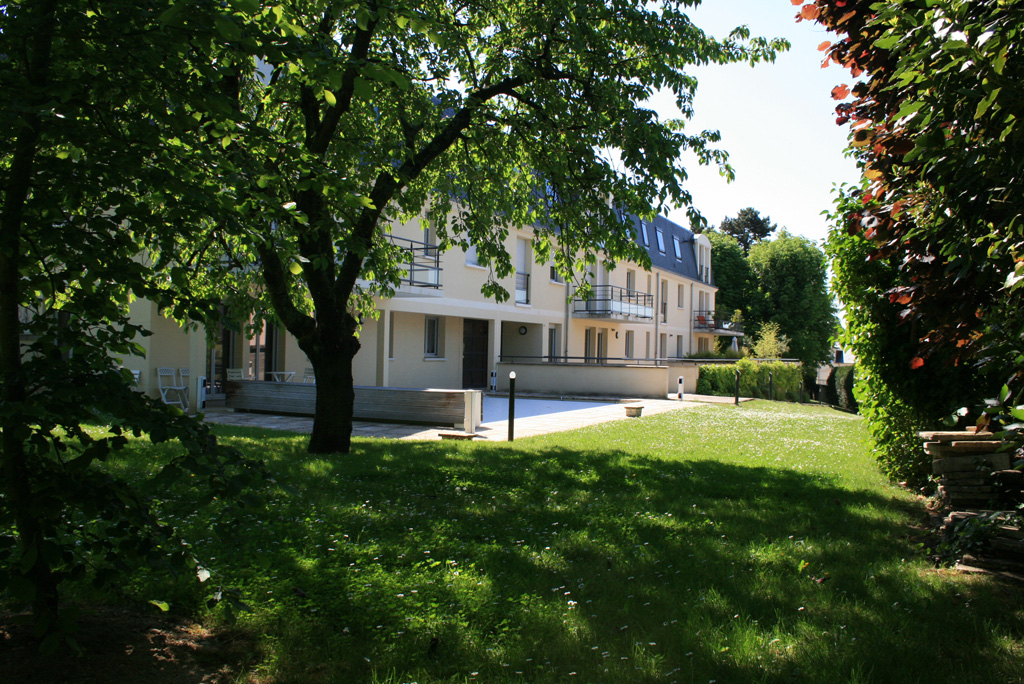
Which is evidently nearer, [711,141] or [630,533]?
[630,533]

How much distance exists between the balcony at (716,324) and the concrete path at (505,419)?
22944 millimetres

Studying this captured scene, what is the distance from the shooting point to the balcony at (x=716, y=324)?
144ft

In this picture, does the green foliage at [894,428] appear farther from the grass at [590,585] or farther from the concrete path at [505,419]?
the concrete path at [505,419]

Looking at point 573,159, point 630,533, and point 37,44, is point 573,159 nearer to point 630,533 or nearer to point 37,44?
point 630,533

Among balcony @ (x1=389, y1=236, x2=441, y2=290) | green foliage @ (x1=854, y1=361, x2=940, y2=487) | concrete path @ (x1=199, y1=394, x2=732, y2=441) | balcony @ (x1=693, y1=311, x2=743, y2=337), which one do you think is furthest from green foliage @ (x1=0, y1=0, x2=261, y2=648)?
balcony @ (x1=693, y1=311, x2=743, y2=337)

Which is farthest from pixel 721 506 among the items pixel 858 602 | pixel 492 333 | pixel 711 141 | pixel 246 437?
pixel 492 333

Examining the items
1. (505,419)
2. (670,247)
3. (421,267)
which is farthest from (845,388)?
(421,267)

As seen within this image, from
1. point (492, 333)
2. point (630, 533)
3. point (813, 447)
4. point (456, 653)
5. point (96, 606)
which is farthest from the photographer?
point (492, 333)

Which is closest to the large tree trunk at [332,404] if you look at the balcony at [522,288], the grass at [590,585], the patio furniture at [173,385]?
the grass at [590,585]

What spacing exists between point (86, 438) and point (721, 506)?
5.25 metres

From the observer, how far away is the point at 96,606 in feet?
11.2

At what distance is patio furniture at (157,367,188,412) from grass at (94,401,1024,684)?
8243mm

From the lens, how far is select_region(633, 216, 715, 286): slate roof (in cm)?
3741

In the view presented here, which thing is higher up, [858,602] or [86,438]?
[86,438]
